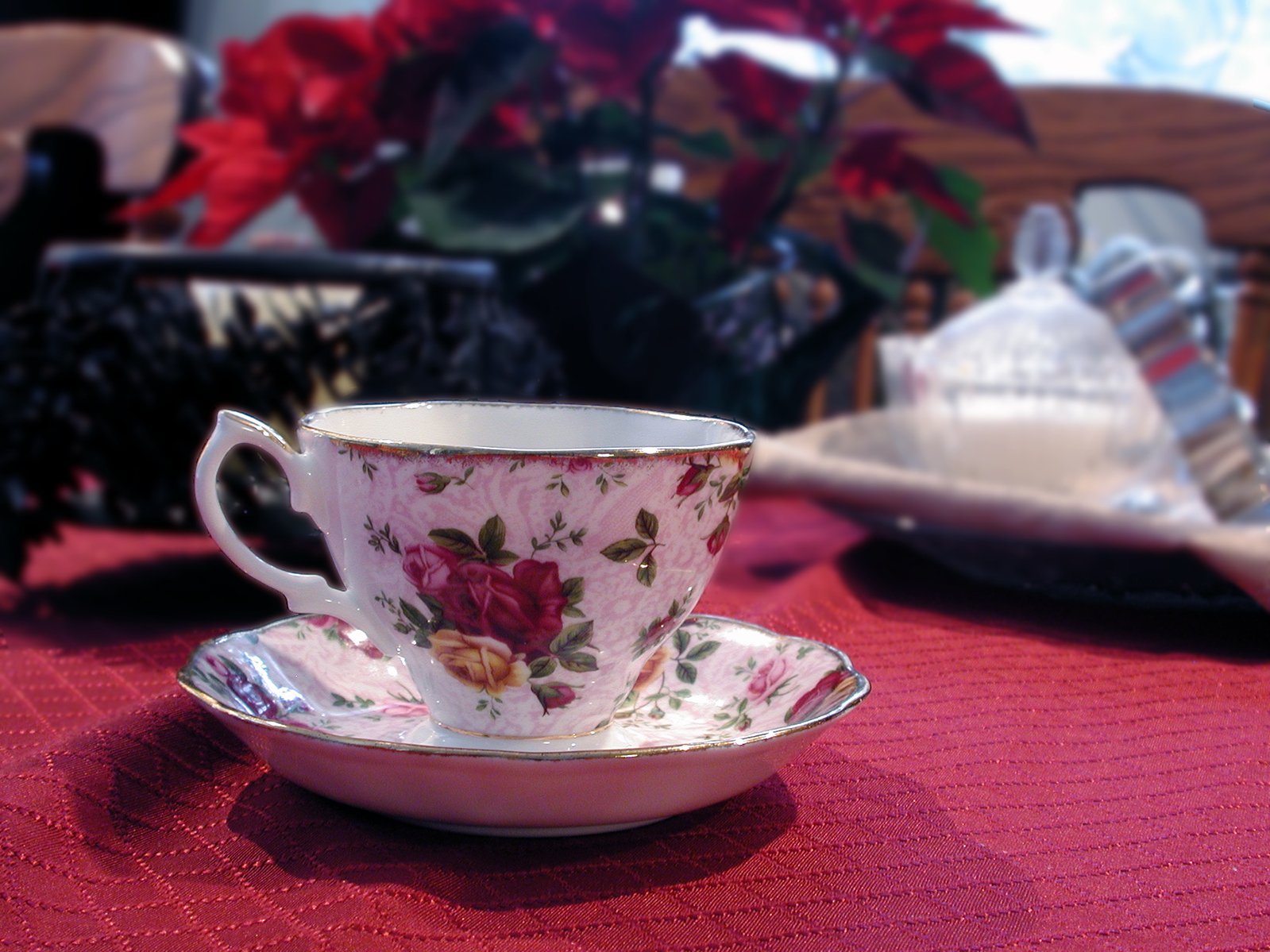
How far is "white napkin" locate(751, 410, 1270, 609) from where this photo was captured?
44 centimetres

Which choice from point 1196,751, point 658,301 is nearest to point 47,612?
point 658,301

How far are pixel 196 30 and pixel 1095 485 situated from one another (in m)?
1.54

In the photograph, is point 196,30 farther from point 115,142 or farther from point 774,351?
point 774,351

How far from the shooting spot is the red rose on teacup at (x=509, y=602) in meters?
0.29

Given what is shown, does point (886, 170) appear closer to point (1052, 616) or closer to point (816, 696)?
point (1052, 616)

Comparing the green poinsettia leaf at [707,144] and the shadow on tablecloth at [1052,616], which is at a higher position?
the green poinsettia leaf at [707,144]

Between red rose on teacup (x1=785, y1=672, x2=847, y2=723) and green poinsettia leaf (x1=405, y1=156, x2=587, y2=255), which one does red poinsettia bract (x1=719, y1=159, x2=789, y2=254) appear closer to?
green poinsettia leaf (x1=405, y1=156, x2=587, y2=255)

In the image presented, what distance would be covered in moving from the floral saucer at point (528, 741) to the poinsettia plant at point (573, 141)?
300 mm

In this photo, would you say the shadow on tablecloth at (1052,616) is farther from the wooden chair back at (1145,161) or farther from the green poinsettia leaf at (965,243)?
the wooden chair back at (1145,161)

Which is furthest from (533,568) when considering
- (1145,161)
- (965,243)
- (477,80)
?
(1145,161)

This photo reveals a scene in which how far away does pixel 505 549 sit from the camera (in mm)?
281

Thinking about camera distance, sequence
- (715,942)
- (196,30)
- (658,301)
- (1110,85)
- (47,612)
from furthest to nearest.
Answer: (196,30)
(1110,85)
(658,301)
(47,612)
(715,942)

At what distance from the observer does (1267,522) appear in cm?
48

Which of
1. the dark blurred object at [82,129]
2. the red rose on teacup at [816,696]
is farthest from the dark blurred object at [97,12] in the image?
the red rose on teacup at [816,696]
